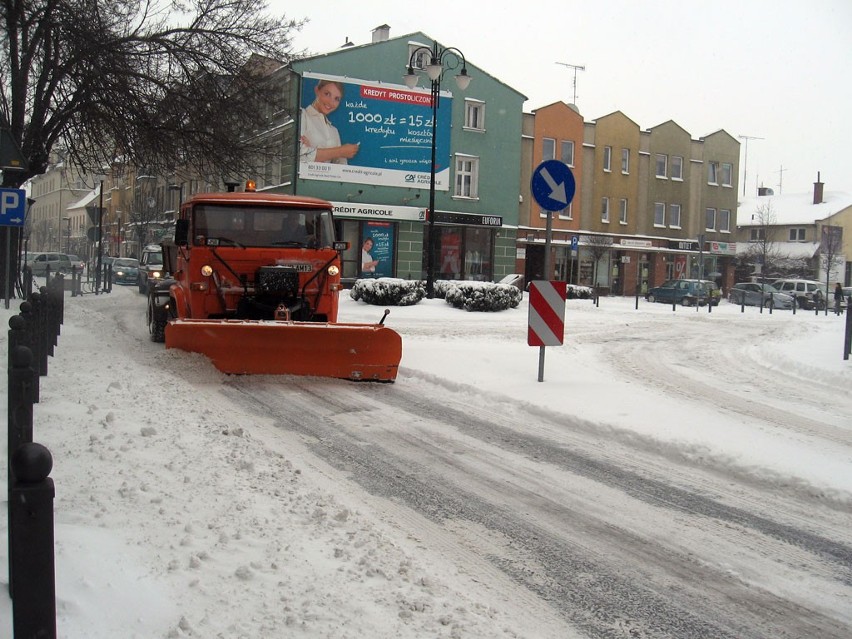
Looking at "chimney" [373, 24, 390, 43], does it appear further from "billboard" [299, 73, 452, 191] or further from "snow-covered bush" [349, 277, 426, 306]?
"snow-covered bush" [349, 277, 426, 306]

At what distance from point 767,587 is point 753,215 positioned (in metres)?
73.9

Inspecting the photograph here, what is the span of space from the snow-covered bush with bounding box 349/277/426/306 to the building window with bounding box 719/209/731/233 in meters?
35.1

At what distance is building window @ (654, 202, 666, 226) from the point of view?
164 ft

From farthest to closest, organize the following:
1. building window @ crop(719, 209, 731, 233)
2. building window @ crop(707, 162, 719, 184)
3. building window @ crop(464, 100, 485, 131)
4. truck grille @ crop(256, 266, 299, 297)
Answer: building window @ crop(719, 209, 731, 233)
building window @ crop(707, 162, 719, 184)
building window @ crop(464, 100, 485, 131)
truck grille @ crop(256, 266, 299, 297)

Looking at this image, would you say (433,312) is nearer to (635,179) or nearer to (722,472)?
(722,472)

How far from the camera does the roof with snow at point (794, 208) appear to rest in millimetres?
70500

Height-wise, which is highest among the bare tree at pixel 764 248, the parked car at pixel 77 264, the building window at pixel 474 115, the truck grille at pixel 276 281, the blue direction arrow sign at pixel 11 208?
the building window at pixel 474 115

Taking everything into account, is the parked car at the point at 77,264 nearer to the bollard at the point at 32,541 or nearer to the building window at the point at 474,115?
the building window at the point at 474,115

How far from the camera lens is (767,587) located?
407 cm

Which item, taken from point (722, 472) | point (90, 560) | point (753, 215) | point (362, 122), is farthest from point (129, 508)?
point (753, 215)

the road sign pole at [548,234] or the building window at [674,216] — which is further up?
the building window at [674,216]

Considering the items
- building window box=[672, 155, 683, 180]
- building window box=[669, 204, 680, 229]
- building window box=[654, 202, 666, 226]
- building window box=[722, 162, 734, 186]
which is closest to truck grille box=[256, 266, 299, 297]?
building window box=[654, 202, 666, 226]

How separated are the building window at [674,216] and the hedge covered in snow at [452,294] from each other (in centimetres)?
2962

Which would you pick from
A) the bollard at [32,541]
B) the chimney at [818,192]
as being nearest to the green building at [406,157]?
the bollard at [32,541]
